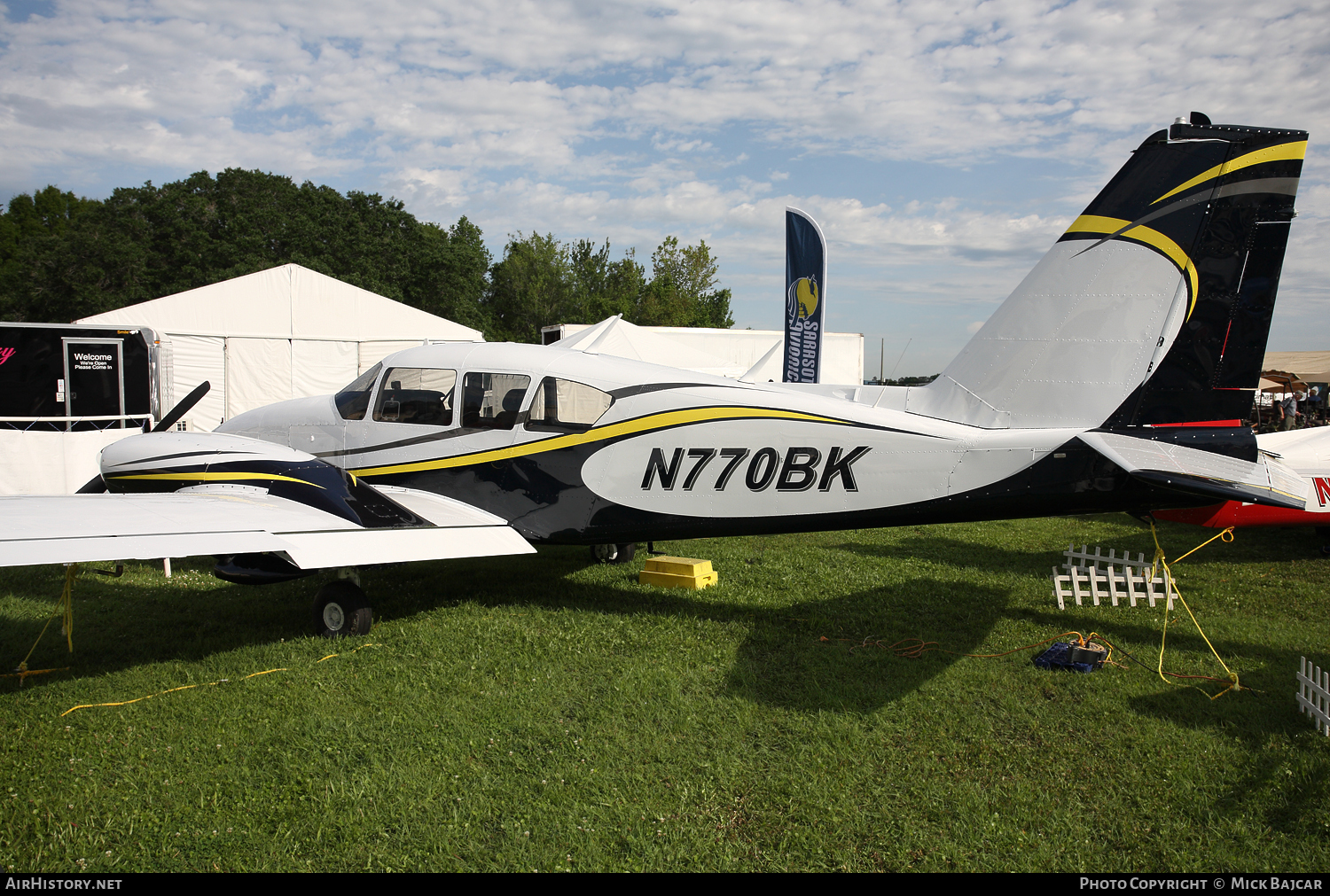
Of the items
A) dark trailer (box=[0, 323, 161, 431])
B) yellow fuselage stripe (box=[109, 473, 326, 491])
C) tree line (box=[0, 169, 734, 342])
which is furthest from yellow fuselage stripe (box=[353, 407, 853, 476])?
tree line (box=[0, 169, 734, 342])

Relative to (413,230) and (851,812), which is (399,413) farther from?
(413,230)

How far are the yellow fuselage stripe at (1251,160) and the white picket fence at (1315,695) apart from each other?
10.3ft

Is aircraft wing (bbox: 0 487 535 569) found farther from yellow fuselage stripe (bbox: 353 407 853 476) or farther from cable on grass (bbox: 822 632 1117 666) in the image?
cable on grass (bbox: 822 632 1117 666)

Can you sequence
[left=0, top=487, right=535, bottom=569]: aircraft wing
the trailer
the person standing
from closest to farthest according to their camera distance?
[left=0, top=487, right=535, bottom=569]: aircraft wing < the trailer < the person standing

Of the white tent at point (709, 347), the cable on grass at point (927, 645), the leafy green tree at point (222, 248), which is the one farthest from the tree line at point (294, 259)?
the cable on grass at point (927, 645)

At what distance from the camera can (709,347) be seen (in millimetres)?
25047

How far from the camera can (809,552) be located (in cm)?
933

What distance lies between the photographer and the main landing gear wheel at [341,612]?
6.24 meters

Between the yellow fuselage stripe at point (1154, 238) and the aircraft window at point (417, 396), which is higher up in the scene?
the yellow fuselage stripe at point (1154, 238)

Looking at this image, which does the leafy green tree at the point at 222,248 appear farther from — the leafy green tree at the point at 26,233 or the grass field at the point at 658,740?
the grass field at the point at 658,740

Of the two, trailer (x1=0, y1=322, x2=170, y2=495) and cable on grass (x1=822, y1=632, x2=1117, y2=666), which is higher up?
trailer (x1=0, y1=322, x2=170, y2=495)

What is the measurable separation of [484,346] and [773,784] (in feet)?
16.2

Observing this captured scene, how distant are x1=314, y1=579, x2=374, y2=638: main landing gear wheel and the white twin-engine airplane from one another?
0.02 metres

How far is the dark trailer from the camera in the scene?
1072 centimetres
